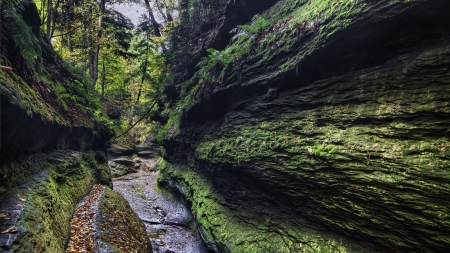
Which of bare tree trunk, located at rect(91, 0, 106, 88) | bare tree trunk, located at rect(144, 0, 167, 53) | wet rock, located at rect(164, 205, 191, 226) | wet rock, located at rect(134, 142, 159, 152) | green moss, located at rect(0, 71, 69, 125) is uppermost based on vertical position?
bare tree trunk, located at rect(144, 0, 167, 53)

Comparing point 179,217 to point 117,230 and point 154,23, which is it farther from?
point 154,23

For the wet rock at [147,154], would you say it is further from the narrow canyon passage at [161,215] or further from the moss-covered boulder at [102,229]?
the moss-covered boulder at [102,229]

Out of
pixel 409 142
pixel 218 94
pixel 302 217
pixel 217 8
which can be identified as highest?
pixel 217 8

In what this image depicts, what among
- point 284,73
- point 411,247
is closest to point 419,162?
point 411,247

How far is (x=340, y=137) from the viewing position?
5.93m

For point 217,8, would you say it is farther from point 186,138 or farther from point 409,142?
point 409,142

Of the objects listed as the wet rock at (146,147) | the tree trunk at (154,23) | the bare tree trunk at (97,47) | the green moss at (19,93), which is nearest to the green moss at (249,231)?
the green moss at (19,93)

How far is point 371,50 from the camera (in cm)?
596

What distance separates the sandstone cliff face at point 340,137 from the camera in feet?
14.9

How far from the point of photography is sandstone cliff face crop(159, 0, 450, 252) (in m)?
4.55

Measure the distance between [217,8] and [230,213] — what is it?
47.8 ft

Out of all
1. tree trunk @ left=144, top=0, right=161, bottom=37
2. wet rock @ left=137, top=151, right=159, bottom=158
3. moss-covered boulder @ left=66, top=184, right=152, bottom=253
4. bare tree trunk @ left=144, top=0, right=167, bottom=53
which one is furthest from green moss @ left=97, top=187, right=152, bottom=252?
wet rock @ left=137, top=151, right=159, bottom=158

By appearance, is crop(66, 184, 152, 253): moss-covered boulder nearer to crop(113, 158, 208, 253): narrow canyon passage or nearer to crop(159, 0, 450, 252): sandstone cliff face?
crop(113, 158, 208, 253): narrow canyon passage

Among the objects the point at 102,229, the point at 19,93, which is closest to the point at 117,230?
the point at 102,229
